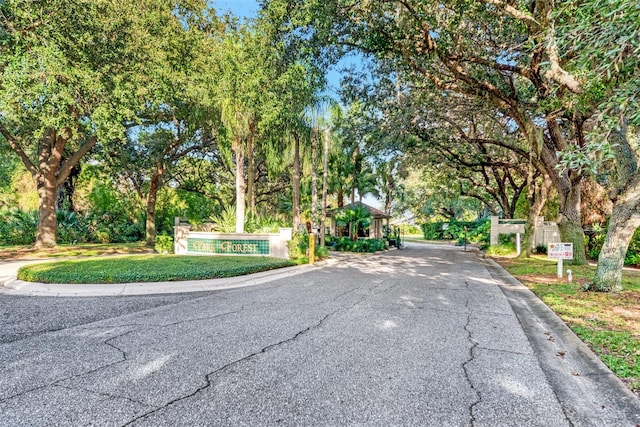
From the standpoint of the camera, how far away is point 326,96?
598 inches

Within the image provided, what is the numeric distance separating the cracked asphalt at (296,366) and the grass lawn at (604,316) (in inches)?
7.7

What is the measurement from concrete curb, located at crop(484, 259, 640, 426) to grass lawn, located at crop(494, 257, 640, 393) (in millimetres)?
115

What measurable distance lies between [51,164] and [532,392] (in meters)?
19.6

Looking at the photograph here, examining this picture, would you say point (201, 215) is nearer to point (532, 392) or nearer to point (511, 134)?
point (511, 134)

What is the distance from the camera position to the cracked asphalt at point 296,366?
268 centimetres

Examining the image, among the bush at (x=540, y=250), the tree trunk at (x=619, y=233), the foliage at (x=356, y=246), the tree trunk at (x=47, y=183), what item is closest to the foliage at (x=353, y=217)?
the foliage at (x=356, y=246)

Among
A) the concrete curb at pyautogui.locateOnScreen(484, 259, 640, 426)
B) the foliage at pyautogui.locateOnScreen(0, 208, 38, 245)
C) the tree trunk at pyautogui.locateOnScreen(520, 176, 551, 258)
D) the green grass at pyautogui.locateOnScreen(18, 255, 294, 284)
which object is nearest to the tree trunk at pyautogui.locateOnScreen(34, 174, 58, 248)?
the foliage at pyautogui.locateOnScreen(0, 208, 38, 245)

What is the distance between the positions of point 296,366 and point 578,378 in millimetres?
2856

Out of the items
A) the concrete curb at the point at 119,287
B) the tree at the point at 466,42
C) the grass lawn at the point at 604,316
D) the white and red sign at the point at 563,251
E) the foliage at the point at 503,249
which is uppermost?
the tree at the point at 466,42

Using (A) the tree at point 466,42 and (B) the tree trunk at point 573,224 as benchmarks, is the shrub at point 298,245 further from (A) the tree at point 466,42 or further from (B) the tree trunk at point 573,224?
(B) the tree trunk at point 573,224

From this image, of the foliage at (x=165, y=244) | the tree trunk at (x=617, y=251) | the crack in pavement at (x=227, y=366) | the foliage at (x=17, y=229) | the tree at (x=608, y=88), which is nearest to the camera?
the crack in pavement at (x=227, y=366)

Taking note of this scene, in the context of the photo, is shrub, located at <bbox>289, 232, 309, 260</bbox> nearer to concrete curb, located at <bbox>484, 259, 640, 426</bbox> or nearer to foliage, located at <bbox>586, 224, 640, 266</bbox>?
concrete curb, located at <bbox>484, 259, 640, 426</bbox>

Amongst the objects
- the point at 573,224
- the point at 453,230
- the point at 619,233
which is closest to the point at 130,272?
the point at 619,233

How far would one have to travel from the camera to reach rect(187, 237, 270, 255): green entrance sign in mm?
13305
